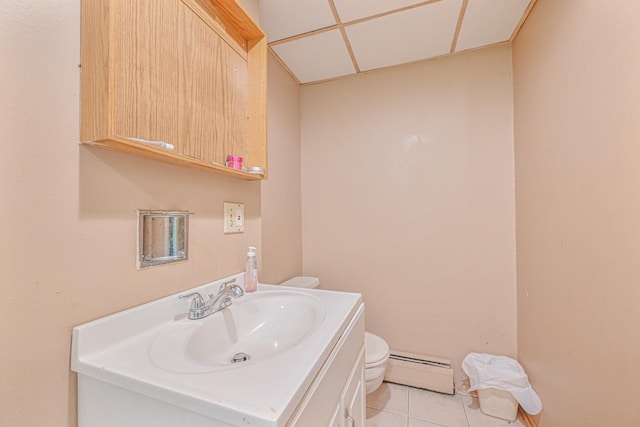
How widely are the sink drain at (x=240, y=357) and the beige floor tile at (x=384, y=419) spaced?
Result: 1.06 metres

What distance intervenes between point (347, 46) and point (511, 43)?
102cm

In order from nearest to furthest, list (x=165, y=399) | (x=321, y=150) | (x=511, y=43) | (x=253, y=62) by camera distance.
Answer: (x=165, y=399)
(x=253, y=62)
(x=511, y=43)
(x=321, y=150)

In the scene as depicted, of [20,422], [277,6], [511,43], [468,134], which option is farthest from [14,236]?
[511,43]

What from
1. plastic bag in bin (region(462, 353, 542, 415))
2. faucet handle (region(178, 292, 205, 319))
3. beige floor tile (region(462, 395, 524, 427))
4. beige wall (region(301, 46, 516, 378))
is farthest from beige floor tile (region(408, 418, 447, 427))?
faucet handle (region(178, 292, 205, 319))

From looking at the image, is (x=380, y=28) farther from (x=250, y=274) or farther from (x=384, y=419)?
(x=384, y=419)

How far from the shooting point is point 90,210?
2.04 feet

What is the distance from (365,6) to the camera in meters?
1.29

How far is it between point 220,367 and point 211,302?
1.12 ft

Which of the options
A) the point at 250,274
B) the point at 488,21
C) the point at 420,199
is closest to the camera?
the point at 250,274

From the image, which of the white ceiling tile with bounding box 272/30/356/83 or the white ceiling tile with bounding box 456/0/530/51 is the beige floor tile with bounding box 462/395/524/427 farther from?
the white ceiling tile with bounding box 272/30/356/83

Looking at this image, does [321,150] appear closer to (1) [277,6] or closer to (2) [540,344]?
(1) [277,6]

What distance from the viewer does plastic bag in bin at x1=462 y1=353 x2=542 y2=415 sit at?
130 cm

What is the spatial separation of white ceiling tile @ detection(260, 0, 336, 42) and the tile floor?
7.38 feet

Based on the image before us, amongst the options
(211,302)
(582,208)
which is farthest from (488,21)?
(211,302)
